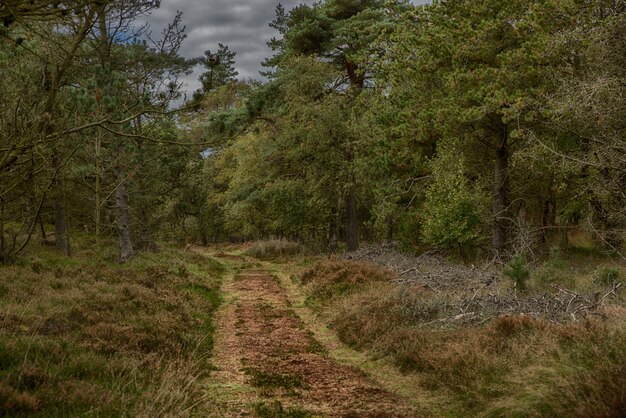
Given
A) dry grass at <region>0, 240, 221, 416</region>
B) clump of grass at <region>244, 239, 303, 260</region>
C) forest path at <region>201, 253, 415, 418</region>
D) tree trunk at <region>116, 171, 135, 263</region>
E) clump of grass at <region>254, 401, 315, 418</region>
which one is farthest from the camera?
clump of grass at <region>244, 239, 303, 260</region>

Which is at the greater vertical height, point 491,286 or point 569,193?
point 569,193

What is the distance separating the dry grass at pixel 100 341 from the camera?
5.44 meters

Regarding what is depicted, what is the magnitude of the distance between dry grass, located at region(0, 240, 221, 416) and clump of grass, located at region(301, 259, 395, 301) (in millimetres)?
3396

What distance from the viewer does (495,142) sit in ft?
58.9

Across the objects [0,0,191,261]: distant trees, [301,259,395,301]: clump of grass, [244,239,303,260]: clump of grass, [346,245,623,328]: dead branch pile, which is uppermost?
[0,0,191,261]: distant trees

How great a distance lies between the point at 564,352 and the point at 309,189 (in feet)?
59.6

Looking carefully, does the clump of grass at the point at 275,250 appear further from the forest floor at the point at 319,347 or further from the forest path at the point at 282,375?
the forest path at the point at 282,375

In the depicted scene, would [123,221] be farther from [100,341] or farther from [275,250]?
[100,341]

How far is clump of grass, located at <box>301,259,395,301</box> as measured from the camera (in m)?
14.4

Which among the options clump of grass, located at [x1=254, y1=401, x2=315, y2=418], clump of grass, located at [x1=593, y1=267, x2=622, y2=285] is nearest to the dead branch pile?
clump of grass, located at [x1=593, y1=267, x2=622, y2=285]

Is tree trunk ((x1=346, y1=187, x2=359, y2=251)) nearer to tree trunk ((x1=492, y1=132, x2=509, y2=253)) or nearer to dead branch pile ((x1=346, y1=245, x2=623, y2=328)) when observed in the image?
tree trunk ((x1=492, y1=132, x2=509, y2=253))

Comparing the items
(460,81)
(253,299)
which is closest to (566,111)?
(460,81)

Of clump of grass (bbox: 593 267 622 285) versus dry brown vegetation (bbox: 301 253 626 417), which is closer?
dry brown vegetation (bbox: 301 253 626 417)

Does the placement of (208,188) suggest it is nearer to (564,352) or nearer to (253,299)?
(253,299)
